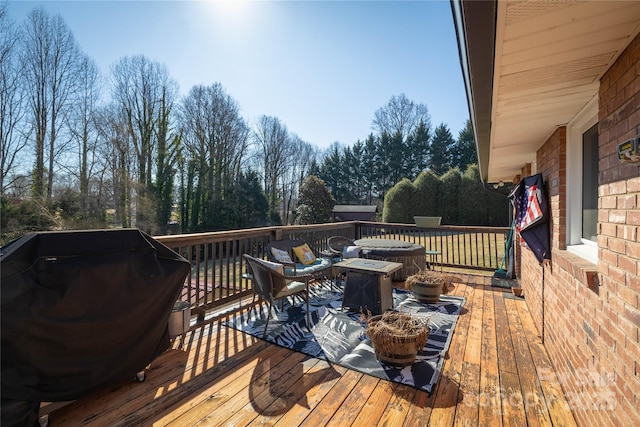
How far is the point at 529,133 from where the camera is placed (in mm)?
2973

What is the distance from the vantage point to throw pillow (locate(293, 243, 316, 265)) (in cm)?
470

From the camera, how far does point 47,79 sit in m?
12.2

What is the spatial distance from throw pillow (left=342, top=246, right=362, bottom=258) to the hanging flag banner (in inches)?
96.4

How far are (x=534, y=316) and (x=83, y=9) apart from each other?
10124 mm

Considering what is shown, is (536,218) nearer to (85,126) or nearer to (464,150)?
(85,126)

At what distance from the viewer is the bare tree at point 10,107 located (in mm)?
10539

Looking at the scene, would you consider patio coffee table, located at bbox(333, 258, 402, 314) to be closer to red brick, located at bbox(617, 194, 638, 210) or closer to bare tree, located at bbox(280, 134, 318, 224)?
red brick, located at bbox(617, 194, 638, 210)

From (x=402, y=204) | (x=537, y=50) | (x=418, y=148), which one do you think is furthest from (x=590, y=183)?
(x=418, y=148)

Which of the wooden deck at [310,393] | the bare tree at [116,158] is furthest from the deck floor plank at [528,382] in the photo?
the bare tree at [116,158]

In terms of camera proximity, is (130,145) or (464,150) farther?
(464,150)

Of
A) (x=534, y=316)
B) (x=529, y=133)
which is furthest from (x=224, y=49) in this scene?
(x=534, y=316)

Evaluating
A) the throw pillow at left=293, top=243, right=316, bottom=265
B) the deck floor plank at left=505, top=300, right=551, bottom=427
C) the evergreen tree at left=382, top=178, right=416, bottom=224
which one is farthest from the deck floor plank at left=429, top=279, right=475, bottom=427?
A: the evergreen tree at left=382, top=178, right=416, bottom=224

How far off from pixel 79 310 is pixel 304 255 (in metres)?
Result: 3.15

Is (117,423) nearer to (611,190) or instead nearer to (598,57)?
(611,190)
